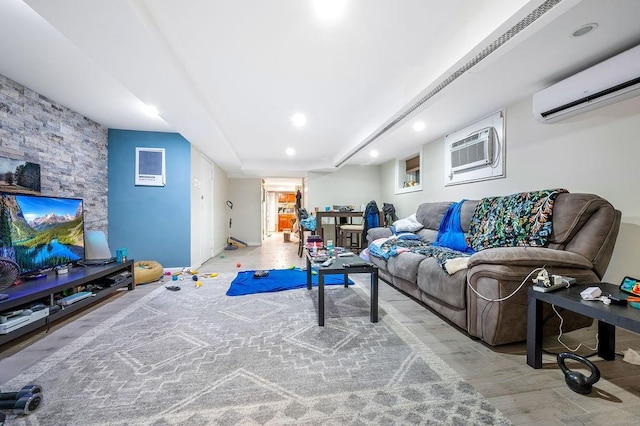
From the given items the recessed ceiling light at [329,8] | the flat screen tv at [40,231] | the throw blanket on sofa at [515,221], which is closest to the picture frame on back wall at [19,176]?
the flat screen tv at [40,231]

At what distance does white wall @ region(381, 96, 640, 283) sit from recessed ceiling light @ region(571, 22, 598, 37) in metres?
0.71

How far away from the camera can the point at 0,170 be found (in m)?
2.29

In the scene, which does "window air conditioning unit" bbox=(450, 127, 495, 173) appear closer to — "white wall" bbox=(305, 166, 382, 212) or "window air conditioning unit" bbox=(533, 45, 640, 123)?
"window air conditioning unit" bbox=(533, 45, 640, 123)

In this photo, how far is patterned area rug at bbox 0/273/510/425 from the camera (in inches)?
45.6

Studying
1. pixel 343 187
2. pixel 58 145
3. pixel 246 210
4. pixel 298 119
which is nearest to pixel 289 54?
pixel 298 119

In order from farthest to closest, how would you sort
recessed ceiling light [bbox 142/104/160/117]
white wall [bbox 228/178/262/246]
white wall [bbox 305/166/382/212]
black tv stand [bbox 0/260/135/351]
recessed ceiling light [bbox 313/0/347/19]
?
white wall [bbox 228/178/262/246], white wall [bbox 305/166/382/212], recessed ceiling light [bbox 142/104/160/117], black tv stand [bbox 0/260/135/351], recessed ceiling light [bbox 313/0/347/19]

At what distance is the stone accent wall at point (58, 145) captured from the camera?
7.93 ft

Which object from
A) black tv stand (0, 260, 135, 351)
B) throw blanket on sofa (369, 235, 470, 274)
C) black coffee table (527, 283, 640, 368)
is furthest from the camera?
throw blanket on sofa (369, 235, 470, 274)

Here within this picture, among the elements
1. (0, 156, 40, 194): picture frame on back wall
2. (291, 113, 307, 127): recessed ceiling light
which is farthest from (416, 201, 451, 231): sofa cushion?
(0, 156, 40, 194): picture frame on back wall

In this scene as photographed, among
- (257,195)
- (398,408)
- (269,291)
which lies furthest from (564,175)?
(257,195)

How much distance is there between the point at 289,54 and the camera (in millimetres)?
2070

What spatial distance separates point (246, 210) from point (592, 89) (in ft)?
23.7

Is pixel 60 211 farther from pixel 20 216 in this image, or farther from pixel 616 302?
pixel 616 302

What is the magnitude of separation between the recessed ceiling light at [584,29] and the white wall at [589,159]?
2.33ft
